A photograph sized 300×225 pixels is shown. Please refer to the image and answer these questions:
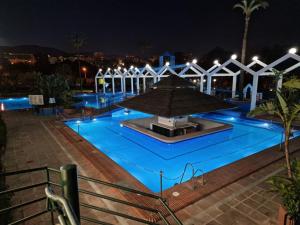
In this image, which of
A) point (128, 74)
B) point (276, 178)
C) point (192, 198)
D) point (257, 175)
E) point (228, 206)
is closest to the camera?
point (276, 178)

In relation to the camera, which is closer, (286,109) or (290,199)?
(290,199)

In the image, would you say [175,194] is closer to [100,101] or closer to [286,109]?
[286,109]

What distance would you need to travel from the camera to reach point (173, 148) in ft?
32.4

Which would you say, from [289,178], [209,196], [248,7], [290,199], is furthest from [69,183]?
[248,7]

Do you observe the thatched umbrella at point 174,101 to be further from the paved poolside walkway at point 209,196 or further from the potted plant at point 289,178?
the potted plant at point 289,178

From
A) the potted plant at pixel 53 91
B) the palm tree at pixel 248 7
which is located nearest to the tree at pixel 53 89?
the potted plant at pixel 53 91

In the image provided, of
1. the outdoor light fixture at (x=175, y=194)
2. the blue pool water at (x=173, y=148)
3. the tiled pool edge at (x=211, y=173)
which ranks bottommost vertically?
the blue pool water at (x=173, y=148)

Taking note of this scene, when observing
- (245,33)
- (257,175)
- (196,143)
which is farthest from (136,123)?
(245,33)

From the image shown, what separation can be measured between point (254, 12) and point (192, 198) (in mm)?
22143

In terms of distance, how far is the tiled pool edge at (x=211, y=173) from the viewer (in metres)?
4.77

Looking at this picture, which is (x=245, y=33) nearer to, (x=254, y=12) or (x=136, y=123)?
(x=254, y=12)

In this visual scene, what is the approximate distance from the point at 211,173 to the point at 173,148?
3.94 meters

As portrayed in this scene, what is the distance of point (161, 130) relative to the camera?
11492 mm

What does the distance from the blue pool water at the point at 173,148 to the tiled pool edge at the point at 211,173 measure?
A: 1.49 meters
